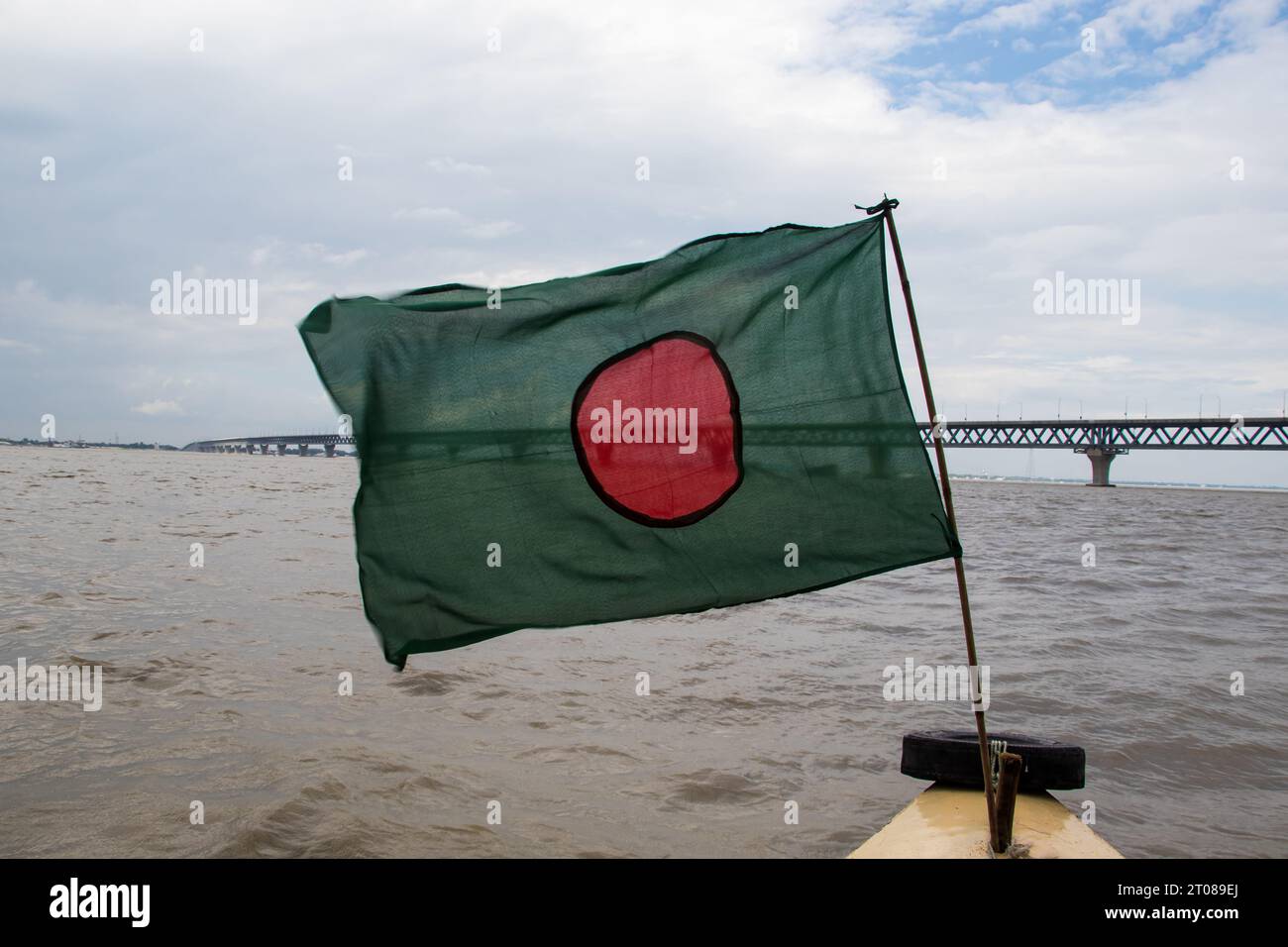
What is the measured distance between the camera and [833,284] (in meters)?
4.36

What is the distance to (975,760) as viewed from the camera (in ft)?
15.8

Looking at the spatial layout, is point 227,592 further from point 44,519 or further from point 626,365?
point 44,519

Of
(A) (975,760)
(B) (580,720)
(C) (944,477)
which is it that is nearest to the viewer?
(C) (944,477)

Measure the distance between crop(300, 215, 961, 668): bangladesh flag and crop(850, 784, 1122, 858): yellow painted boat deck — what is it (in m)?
1.27

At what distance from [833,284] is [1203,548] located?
25651 mm

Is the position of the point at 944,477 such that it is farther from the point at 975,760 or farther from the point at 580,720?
the point at 580,720

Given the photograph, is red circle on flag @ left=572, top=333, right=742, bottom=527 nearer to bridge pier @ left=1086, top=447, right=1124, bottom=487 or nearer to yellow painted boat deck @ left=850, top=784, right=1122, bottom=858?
yellow painted boat deck @ left=850, top=784, right=1122, bottom=858

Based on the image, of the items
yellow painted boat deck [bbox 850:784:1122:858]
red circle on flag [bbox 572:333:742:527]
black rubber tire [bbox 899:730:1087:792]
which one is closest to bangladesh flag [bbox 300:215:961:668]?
red circle on flag [bbox 572:333:742:527]

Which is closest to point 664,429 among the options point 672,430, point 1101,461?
point 672,430

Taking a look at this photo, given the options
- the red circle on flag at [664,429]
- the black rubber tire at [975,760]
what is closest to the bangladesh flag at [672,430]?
the red circle on flag at [664,429]

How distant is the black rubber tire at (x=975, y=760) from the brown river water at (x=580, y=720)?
0.94 m

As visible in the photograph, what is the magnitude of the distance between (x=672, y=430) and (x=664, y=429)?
0.04 m

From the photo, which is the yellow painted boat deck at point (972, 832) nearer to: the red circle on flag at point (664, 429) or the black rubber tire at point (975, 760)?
the black rubber tire at point (975, 760)

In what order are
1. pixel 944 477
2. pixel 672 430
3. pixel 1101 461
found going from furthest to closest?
pixel 1101 461
pixel 672 430
pixel 944 477
